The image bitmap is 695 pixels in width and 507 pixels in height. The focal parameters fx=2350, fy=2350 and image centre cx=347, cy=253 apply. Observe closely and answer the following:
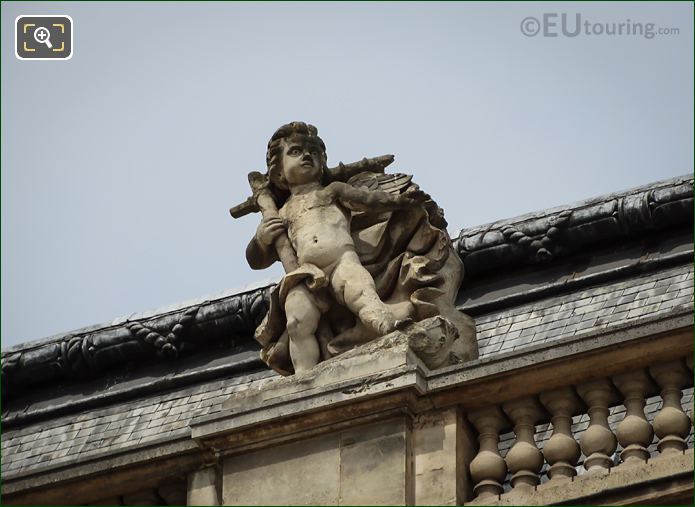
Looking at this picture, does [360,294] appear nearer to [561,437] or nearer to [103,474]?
[103,474]

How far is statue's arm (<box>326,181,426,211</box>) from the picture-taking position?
53.7ft

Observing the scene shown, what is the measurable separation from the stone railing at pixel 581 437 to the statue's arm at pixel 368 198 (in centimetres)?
232

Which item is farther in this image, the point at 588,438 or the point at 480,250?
the point at 480,250

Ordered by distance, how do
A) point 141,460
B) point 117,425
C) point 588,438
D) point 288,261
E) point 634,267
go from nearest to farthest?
point 588,438 < point 141,460 < point 288,261 < point 634,267 < point 117,425

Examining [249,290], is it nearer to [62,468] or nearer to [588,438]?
[62,468]

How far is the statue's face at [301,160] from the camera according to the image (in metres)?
16.9

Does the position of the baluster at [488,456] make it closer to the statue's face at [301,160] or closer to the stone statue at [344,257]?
the stone statue at [344,257]

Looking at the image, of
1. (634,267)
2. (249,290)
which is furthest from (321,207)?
(249,290)

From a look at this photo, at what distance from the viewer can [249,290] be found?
22891 millimetres

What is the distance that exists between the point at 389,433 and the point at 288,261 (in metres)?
2.46

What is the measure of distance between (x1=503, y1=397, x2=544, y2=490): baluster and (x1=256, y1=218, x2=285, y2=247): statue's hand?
2.90m

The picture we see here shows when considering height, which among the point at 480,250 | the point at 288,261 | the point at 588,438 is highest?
the point at 480,250

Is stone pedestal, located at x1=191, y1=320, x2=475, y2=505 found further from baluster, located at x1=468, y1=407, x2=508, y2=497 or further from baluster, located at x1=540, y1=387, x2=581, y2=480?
baluster, located at x1=540, y1=387, x2=581, y2=480

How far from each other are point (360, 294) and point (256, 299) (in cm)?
676
